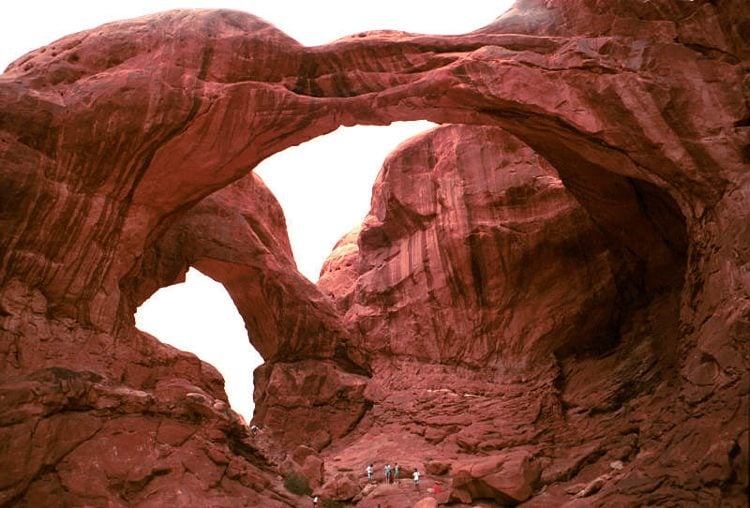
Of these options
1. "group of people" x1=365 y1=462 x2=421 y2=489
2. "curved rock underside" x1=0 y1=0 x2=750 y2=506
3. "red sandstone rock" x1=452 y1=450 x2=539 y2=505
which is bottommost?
"red sandstone rock" x1=452 y1=450 x2=539 y2=505

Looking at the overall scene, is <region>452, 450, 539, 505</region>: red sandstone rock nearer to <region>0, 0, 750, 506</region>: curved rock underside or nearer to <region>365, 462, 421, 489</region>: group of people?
<region>0, 0, 750, 506</region>: curved rock underside

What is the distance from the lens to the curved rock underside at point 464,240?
13.2m

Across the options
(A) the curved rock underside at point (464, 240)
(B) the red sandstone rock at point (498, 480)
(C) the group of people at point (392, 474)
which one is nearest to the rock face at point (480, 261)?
(A) the curved rock underside at point (464, 240)

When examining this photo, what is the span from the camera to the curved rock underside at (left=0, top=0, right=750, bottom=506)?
1322cm

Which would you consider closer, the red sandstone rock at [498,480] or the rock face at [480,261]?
the red sandstone rock at [498,480]

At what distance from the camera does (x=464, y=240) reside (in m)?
22.2

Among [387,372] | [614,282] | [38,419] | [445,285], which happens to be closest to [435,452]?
[387,372]

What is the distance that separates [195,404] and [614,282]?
38.5 ft

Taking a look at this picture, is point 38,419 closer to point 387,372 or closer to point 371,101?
point 371,101

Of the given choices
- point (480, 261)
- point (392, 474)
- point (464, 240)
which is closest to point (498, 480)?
point (392, 474)

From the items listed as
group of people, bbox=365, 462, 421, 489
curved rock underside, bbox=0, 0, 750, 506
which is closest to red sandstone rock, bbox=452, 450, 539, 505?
curved rock underside, bbox=0, 0, 750, 506

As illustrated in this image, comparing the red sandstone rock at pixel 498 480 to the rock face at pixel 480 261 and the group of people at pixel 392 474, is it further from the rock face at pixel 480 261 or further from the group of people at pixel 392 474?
the rock face at pixel 480 261

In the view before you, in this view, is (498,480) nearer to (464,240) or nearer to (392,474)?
(392,474)

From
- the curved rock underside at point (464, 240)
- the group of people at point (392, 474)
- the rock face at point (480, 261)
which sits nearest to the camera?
the curved rock underside at point (464, 240)
